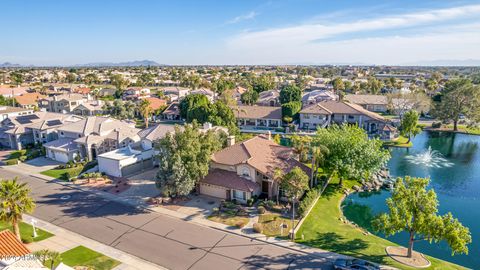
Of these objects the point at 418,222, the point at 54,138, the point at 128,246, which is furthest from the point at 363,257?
the point at 54,138

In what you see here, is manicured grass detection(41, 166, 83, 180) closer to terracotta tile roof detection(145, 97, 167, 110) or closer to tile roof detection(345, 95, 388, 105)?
terracotta tile roof detection(145, 97, 167, 110)

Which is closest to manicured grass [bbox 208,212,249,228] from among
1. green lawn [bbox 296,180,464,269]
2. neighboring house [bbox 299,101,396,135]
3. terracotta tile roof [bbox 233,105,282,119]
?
green lawn [bbox 296,180,464,269]

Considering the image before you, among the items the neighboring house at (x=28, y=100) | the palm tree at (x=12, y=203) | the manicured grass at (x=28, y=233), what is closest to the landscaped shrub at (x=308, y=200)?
the manicured grass at (x=28, y=233)

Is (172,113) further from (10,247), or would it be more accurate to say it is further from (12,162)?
(10,247)

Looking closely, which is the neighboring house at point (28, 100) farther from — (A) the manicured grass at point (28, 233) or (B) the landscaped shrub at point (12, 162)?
(A) the manicured grass at point (28, 233)

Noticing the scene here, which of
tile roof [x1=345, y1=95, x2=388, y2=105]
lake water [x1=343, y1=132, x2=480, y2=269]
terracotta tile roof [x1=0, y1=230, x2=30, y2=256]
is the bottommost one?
lake water [x1=343, y1=132, x2=480, y2=269]

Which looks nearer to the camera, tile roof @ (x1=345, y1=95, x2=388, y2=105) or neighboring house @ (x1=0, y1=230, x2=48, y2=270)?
neighboring house @ (x1=0, y1=230, x2=48, y2=270)

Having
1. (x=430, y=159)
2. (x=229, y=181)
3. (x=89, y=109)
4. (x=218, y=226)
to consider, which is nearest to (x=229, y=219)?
(x=218, y=226)
